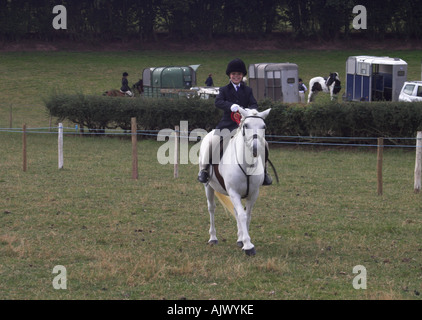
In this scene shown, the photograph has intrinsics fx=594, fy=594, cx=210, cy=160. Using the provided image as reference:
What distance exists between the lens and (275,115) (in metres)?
22.4

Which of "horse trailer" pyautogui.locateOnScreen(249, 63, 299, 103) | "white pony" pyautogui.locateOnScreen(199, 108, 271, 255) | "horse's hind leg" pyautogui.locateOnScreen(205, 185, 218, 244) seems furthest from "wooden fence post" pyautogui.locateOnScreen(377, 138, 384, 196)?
"horse trailer" pyautogui.locateOnScreen(249, 63, 299, 103)

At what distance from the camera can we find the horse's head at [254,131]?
7849 millimetres

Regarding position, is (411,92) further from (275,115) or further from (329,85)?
(275,115)

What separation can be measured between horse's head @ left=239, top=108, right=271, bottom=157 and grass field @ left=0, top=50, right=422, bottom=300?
1.56 metres

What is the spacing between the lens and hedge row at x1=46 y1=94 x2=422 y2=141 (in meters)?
20.7

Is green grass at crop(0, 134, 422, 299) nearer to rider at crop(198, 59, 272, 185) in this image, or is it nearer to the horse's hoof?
the horse's hoof

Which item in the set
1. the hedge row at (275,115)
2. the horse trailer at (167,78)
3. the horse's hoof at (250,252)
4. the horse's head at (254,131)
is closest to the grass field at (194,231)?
the horse's hoof at (250,252)

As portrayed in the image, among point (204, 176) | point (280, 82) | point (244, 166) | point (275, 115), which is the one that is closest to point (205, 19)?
point (280, 82)

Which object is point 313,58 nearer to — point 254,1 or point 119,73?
point 254,1

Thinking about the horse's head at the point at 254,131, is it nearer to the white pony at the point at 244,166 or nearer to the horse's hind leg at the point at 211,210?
the white pony at the point at 244,166

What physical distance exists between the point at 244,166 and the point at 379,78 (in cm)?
2537

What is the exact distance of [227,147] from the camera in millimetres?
8891

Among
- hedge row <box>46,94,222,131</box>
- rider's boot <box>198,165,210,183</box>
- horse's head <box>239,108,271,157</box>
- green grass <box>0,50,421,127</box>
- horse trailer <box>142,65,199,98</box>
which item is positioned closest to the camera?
horse's head <box>239,108,271,157</box>

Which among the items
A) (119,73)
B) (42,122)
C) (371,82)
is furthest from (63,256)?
(119,73)
